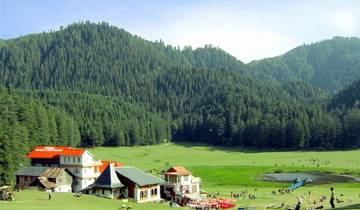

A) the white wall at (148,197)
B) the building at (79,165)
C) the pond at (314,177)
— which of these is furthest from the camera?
the pond at (314,177)

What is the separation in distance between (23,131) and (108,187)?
122 ft

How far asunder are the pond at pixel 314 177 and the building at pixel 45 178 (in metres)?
51.6

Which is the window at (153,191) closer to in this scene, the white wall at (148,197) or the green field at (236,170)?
the white wall at (148,197)

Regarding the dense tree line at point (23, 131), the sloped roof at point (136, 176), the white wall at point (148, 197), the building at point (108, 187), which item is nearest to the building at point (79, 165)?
the dense tree line at point (23, 131)

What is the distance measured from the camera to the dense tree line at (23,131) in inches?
3698

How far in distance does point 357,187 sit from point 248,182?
24.1 metres

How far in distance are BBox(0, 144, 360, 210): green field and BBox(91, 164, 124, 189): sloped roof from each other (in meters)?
6.00

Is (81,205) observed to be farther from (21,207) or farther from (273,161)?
(273,161)

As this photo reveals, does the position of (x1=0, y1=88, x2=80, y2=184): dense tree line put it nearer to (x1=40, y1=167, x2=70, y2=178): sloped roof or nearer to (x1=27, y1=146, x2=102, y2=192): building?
(x1=40, y1=167, x2=70, y2=178): sloped roof

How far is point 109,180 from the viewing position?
83.1 meters

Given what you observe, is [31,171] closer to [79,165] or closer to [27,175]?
[27,175]

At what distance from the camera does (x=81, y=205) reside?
66.0m

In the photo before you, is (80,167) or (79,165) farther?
(79,165)

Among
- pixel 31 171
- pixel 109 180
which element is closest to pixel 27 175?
pixel 31 171
